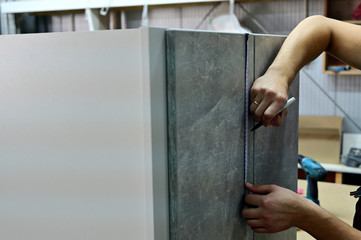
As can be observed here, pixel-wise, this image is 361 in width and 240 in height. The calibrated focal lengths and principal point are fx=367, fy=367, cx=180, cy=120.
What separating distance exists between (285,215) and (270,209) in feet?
0.15

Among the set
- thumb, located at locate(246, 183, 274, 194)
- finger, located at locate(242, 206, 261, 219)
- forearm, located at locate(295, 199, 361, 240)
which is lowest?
forearm, located at locate(295, 199, 361, 240)

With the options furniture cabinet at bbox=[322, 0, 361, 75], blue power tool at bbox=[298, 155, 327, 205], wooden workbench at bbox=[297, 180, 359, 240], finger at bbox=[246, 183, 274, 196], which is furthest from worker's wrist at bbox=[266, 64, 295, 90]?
furniture cabinet at bbox=[322, 0, 361, 75]

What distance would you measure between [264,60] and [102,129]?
1.37 feet

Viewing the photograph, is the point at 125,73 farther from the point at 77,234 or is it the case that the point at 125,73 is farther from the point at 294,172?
the point at 294,172

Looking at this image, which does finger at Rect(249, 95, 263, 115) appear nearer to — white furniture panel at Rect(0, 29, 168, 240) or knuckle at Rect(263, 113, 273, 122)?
knuckle at Rect(263, 113, 273, 122)

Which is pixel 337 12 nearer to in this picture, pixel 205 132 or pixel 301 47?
pixel 301 47

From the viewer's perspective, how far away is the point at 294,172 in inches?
40.9

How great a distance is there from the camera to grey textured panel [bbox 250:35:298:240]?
2.74 ft

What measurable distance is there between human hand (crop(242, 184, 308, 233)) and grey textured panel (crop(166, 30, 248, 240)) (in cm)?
3

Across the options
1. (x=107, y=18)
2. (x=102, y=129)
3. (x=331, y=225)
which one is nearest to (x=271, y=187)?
(x=331, y=225)

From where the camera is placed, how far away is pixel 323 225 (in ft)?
2.78

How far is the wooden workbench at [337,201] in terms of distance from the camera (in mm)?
1471

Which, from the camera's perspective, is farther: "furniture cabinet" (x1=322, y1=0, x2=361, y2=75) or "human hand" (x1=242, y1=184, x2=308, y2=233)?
"furniture cabinet" (x1=322, y1=0, x2=361, y2=75)

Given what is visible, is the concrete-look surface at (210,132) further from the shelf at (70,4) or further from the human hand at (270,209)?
the shelf at (70,4)
